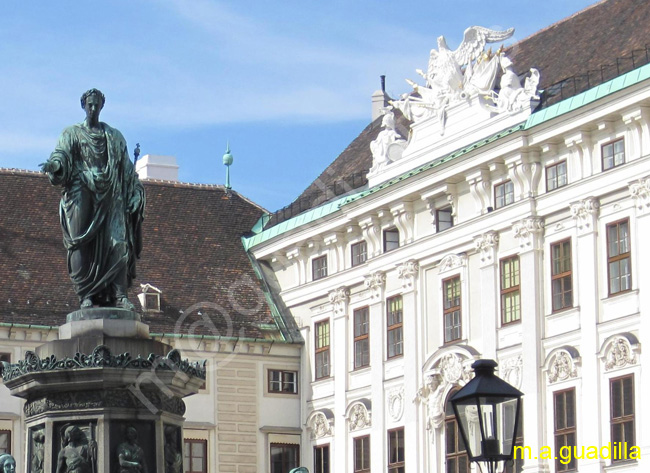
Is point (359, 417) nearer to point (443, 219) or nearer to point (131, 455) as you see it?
point (443, 219)

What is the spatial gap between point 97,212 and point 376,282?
28.9 m

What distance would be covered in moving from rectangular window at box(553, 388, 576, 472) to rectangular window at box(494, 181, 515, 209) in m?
4.41

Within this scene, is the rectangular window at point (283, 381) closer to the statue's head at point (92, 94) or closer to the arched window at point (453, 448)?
the arched window at point (453, 448)

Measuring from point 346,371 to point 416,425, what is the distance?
349 centimetres

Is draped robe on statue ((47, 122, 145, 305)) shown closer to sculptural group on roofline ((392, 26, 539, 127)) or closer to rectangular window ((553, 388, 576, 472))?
rectangular window ((553, 388, 576, 472))

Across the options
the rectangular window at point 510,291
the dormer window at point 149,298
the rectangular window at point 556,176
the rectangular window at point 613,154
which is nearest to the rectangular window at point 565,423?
the rectangular window at point 510,291

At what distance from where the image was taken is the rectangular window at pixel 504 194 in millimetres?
40781

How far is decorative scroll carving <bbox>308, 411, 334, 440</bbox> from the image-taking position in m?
47.1

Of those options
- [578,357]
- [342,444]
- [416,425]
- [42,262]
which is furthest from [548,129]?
[42,262]

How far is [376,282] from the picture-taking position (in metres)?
45.2

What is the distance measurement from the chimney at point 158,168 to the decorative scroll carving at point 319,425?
31.1 feet

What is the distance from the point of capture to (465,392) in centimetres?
1440

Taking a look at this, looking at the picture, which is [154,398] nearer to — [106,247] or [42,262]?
[106,247]

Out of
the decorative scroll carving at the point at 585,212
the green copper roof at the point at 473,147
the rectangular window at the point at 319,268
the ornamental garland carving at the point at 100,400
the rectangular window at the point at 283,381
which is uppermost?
the green copper roof at the point at 473,147
